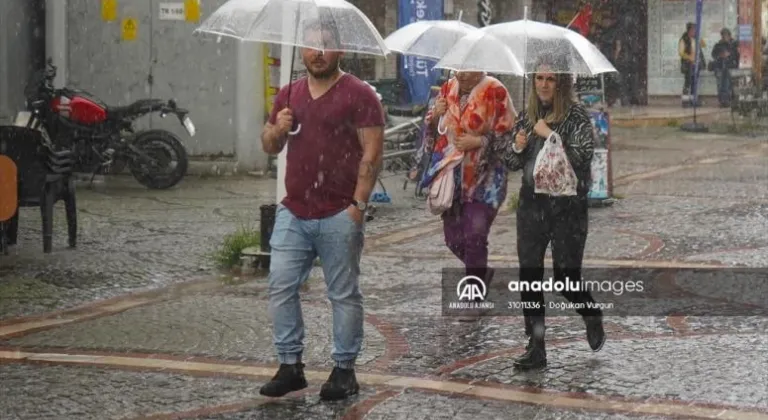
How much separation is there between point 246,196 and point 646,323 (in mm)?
8170

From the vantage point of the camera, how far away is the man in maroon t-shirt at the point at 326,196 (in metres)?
7.04

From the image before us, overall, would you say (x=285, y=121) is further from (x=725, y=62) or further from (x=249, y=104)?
(x=725, y=62)

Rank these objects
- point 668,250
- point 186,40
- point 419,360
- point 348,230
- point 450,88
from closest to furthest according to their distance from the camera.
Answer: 1. point 348,230
2. point 419,360
3. point 450,88
4. point 668,250
5. point 186,40

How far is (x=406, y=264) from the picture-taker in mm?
11445

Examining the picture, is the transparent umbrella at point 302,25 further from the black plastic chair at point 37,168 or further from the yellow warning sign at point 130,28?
the yellow warning sign at point 130,28

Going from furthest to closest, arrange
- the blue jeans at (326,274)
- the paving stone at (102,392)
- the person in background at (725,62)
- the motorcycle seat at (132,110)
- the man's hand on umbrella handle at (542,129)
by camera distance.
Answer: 1. the person in background at (725,62)
2. the motorcycle seat at (132,110)
3. the man's hand on umbrella handle at (542,129)
4. the blue jeans at (326,274)
5. the paving stone at (102,392)

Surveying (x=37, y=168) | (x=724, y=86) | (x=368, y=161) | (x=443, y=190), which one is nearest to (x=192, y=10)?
(x=37, y=168)

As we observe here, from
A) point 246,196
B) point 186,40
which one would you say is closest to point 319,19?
point 246,196

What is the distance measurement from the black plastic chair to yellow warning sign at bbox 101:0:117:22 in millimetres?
6868

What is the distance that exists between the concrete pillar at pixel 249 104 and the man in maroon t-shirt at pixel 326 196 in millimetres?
11213

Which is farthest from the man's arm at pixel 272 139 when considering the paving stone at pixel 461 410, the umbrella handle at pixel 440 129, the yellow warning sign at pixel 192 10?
the yellow warning sign at pixel 192 10

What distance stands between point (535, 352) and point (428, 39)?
3787 millimetres

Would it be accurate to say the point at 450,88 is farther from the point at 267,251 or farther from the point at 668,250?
the point at 668,250

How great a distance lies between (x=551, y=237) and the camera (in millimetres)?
7988
